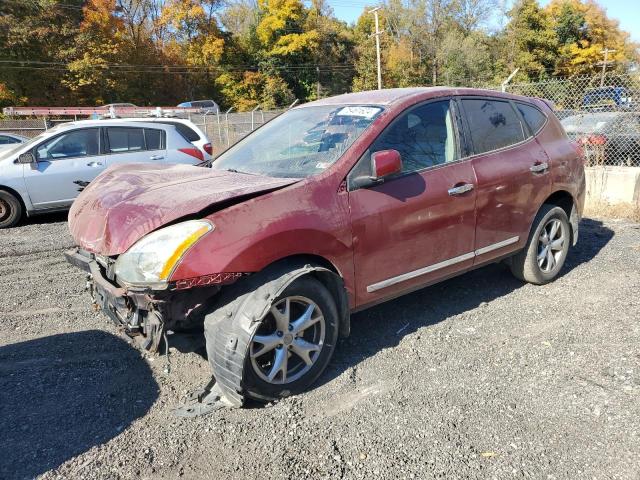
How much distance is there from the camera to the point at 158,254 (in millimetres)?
2717

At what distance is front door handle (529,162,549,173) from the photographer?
4.52 metres

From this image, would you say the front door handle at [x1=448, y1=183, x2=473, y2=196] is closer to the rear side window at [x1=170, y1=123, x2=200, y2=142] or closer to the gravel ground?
the gravel ground

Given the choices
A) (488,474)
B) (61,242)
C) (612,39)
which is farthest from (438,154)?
(612,39)

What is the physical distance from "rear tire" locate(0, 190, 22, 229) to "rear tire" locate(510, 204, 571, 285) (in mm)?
→ 7527

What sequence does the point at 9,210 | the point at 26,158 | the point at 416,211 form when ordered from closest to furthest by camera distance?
1. the point at 416,211
2. the point at 26,158
3. the point at 9,210

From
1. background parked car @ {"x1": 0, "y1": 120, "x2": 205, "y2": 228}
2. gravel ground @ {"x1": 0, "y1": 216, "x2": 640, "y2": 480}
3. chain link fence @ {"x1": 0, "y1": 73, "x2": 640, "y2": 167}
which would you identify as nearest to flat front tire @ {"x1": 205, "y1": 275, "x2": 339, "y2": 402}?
gravel ground @ {"x1": 0, "y1": 216, "x2": 640, "y2": 480}

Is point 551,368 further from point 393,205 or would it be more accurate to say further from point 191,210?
point 191,210

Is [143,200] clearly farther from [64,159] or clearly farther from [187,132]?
[187,132]

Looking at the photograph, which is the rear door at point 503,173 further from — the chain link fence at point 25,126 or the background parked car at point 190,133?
the chain link fence at point 25,126

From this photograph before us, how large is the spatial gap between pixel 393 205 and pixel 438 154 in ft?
2.35

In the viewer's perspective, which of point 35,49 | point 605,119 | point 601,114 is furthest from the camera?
point 35,49

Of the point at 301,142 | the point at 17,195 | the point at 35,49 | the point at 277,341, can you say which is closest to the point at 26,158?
the point at 17,195

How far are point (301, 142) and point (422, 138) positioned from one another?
3.02 ft

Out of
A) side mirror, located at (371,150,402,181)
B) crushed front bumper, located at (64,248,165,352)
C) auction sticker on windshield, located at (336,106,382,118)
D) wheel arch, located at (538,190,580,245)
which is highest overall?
auction sticker on windshield, located at (336,106,382,118)
